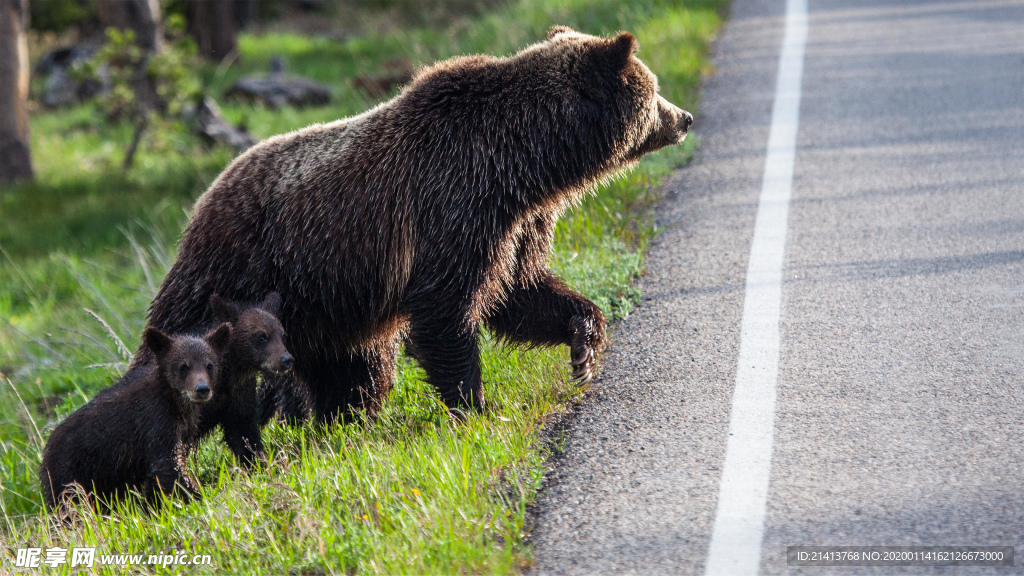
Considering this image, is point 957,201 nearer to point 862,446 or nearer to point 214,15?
point 862,446

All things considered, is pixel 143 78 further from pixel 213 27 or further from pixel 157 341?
pixel 157 341

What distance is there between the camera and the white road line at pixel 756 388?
10.8 ft

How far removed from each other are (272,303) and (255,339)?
305mm

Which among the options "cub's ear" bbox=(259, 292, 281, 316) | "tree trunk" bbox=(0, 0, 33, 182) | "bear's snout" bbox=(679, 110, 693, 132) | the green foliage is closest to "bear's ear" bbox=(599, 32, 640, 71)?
"bear's snout" bbox=(679, 110, 693, 132)

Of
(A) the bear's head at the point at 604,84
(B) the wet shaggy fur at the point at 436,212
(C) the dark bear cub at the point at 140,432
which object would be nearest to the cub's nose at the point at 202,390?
(C) the dark bear cub at the point at 140,432

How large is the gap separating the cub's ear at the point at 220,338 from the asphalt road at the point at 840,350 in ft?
5.42

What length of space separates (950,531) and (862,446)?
0.66m

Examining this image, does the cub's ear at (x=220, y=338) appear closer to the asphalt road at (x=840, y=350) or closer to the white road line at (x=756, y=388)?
the asphalt road at (x=840, y=350)

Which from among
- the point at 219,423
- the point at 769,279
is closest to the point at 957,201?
the point at 769,279

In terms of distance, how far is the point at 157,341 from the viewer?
4.49m

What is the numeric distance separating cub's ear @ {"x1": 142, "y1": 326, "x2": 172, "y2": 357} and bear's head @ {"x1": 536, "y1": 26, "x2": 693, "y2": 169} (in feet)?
7.60

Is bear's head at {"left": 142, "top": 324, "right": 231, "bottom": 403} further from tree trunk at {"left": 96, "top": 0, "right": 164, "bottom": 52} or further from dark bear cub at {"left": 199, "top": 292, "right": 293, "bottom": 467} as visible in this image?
tree trunk at {"left": 96, "top": 0, "right": 164, "bottom": 52}

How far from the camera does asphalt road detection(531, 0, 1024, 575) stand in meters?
3.41

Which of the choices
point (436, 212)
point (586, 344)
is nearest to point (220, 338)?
point (436, 212)
